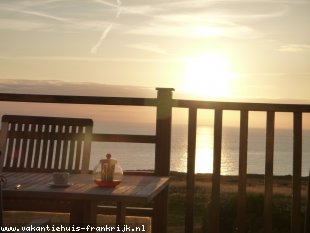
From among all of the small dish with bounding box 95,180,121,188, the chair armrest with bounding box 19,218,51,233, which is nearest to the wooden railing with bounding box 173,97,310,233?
the small dish with bounding box 95,180,121,188

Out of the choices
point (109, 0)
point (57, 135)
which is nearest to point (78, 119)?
point (57, 135)

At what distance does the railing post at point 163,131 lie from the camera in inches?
146

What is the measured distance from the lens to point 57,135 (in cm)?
324

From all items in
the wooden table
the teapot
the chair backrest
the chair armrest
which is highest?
the chair backrest

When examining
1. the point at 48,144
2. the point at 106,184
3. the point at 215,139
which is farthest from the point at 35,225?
the point at 215,139

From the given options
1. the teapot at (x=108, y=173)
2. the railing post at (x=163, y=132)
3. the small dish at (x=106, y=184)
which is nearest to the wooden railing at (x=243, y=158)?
the railing post at (x=163, y=132)

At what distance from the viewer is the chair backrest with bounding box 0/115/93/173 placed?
319 cm

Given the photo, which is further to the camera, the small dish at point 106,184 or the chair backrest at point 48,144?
the chair backrest at point 48,144

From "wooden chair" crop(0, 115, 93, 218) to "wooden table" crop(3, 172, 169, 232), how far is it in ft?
1.26

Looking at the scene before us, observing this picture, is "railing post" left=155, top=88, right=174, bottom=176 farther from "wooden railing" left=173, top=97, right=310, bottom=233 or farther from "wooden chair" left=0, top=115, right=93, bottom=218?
"wooden chair" left=0, top=115, right=93, bottom=218

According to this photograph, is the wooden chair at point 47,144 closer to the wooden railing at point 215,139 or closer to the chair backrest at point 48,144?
the chair backrest at point 48,144

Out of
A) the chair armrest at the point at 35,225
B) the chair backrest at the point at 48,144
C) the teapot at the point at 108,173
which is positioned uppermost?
the chair backrest at the point at 48,144

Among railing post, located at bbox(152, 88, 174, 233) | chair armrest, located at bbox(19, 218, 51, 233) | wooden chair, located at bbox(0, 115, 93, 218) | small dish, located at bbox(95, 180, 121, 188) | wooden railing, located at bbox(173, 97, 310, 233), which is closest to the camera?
chair armrest, located at bbox(19, 218, 51, 233)

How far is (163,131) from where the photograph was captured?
12.3 feet
